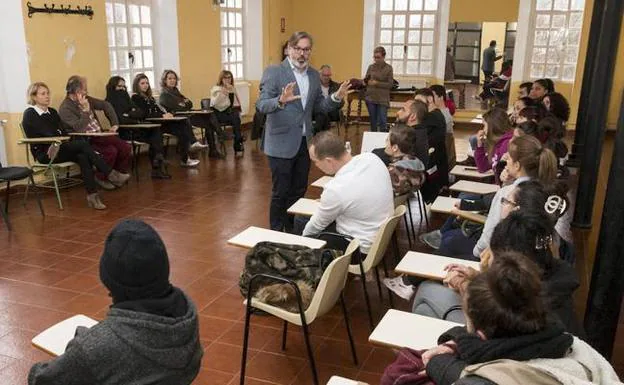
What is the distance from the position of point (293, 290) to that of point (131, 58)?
21.8ft

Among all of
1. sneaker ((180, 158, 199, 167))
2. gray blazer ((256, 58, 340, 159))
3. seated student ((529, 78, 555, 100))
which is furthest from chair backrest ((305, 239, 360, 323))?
sneaker ((180, 158, 199, 167))

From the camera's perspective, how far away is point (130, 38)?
8.38 m

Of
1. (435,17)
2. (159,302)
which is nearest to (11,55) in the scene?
(159,302)

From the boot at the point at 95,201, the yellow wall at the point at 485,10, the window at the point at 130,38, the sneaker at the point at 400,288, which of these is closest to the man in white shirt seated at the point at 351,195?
the sneaker at the point at 400,288

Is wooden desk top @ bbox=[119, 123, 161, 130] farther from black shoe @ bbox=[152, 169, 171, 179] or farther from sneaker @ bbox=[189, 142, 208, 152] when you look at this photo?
sneaker @ bbox=[189, 142, 208, 152]

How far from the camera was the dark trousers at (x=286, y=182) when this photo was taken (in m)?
4.58

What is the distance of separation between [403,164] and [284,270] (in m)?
1.83

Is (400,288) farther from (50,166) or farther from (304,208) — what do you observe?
(50,166)

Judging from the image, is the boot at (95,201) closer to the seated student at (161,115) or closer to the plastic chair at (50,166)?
the plastic chair at (50,166)

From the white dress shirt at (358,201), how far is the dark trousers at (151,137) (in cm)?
434

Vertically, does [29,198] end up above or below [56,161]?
below

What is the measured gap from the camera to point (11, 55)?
6.17m

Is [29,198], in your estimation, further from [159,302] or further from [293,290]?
[159,302]

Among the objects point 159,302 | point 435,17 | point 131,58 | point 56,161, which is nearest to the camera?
point 159,302
